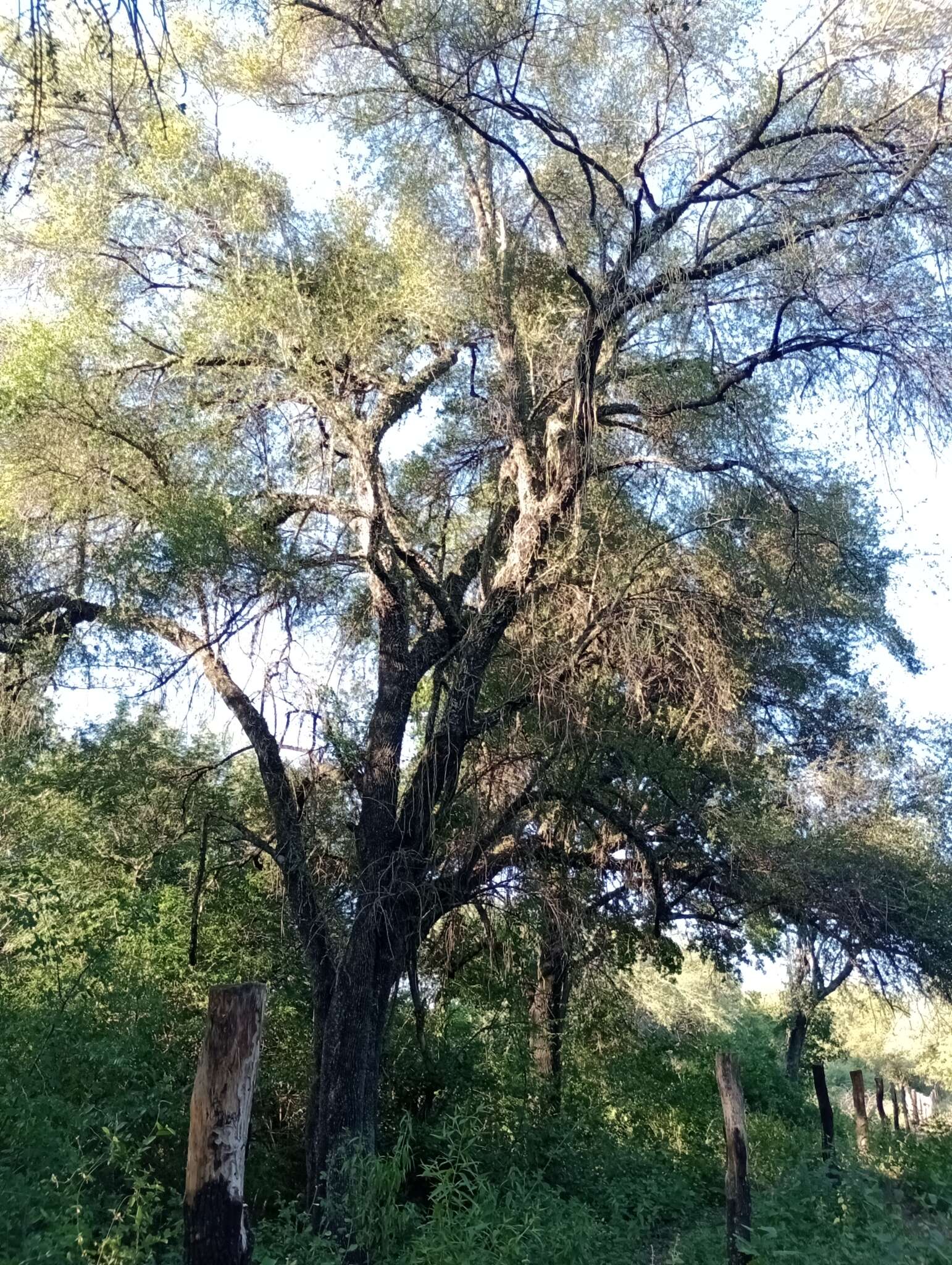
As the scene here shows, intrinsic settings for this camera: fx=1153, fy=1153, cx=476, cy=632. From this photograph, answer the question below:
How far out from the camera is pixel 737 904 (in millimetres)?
11211

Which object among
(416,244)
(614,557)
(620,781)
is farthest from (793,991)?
(416,244)

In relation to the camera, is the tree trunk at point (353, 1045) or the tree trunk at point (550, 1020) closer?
the tree trunk at point (353, 1045)

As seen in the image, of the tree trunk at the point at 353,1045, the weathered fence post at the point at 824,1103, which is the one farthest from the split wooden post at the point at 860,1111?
the tree trunk at the point at 353,1045

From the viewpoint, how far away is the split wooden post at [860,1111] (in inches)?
536

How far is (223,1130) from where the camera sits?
4867 millimetres

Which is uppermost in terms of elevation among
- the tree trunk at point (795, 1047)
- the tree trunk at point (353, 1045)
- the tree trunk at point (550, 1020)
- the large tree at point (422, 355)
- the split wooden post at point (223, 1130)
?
the large tree at point (422, 355)

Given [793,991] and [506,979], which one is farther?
[793,991]

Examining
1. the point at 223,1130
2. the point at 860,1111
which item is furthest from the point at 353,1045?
the point at 860,1111

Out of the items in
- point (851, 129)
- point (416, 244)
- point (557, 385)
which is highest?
point (416, 244)

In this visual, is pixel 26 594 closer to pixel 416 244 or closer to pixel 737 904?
pixel 416 244

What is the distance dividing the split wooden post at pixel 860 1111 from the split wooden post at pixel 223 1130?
10.8 metres

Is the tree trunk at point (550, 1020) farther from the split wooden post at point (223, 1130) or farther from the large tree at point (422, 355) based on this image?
the split wooden post at point (223, 1130)

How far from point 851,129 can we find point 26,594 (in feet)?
25.1

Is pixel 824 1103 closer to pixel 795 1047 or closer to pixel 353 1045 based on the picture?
pixel 795 1047
